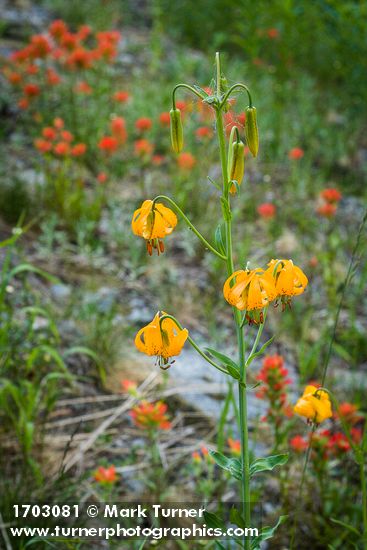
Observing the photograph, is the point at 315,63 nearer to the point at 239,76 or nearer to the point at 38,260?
the point at 239,76

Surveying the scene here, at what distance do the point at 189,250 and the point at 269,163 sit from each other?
136 cm

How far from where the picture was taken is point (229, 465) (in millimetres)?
1370

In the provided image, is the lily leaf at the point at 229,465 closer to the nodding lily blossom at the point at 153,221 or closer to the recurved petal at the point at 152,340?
the recurved petal at the point at 152,340

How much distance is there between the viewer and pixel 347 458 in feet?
6.67

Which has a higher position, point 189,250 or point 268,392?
point 189,250

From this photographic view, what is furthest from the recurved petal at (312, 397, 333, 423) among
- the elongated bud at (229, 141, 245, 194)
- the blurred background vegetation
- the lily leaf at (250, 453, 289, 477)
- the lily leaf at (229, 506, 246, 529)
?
the elongated bud at (229, 141, 245, 194)

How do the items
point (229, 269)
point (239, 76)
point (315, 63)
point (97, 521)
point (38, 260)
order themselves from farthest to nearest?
point (315, 63), point (239, 76), point (38, 260), point (97, 521), point (229, 269)

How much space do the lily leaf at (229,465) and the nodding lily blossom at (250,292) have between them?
14.3 inches

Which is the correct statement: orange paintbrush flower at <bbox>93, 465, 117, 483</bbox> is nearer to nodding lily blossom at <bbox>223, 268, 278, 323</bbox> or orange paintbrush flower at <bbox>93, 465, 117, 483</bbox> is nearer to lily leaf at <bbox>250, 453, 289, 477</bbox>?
lily leaf at <bbox>250, 453, 289, 477</bbox>

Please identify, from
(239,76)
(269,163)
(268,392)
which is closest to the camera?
(268,392)

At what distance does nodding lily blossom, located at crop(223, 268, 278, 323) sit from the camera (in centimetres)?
119

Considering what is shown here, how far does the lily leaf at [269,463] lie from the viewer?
4.26 ft

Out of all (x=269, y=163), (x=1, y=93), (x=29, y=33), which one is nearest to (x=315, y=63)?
(x=269, y=163)

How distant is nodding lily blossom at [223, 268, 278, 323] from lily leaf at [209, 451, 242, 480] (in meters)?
0.36
